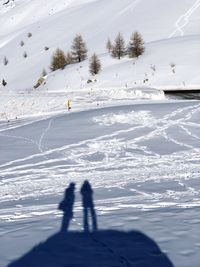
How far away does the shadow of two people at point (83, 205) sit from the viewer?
7367 millimetres

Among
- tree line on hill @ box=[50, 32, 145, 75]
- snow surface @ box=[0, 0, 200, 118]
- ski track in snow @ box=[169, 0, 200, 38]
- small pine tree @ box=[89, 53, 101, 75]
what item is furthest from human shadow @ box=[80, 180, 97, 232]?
ski track in snow @ box=[169, 0, 200, 38]

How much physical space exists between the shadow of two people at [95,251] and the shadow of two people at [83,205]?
0.36 feet

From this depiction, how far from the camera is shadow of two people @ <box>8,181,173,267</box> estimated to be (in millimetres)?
5737

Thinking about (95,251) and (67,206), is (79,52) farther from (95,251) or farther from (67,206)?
(95,251)

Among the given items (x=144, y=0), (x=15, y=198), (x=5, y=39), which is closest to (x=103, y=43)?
(x=144, y=0)

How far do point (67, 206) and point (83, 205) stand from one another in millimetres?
290

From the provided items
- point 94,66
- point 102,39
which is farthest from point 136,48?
point 102,39

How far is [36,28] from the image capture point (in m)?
76.3

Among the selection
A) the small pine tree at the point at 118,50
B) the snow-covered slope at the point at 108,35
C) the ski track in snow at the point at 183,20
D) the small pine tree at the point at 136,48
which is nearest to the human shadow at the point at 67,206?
the snow-covered slope at the point at 108,35

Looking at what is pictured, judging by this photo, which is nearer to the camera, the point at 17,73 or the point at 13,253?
the point at 13,253

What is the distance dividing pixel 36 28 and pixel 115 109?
5912 cm

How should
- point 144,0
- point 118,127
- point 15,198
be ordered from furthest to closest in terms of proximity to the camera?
point 144,0
point 118,127
point 15,198

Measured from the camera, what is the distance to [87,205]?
8500mm

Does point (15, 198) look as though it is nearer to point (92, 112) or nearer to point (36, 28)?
point (92, 112)
